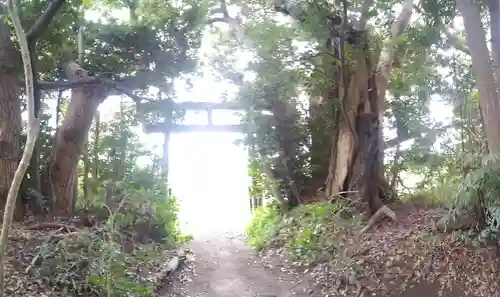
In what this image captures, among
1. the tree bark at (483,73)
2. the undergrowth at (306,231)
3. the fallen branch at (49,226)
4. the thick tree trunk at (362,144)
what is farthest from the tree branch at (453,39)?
the fallen branch at (49,226)

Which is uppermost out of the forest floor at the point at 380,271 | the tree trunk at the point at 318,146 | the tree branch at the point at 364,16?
the tree branch at the point at 364,16

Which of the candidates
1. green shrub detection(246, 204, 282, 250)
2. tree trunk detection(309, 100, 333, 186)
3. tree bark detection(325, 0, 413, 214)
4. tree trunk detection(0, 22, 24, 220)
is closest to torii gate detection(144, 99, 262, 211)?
tree trunk detection(309, 100, 333, 186)

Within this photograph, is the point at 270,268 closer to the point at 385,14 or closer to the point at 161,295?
the point at 161,295

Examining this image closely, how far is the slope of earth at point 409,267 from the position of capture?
5715mm

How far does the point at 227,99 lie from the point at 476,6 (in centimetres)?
550

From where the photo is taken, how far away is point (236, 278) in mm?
7504

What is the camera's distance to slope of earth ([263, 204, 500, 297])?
5.71 m

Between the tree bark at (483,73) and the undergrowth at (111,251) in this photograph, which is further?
the tree bark at (483,73)

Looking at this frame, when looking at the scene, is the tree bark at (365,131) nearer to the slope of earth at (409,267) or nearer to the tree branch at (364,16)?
the tree branch at (364,16)

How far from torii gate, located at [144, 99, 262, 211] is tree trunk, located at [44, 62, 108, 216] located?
107 centimetres

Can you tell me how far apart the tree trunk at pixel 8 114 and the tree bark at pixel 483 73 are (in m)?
5.87

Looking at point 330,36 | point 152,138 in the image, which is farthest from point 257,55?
point 152,138

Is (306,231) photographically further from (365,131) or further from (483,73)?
(483,73)

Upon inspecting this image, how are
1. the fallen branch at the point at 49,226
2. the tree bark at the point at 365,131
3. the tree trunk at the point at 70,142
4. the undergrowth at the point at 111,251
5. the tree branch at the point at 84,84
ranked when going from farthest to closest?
the tree bark at the point at 365,131 < the tree trunk at the point at 70,142 < the tree branch at the point at 84,84 < the fallen branch at the point at 49,226 < the undergrowth at the point at 111,251
